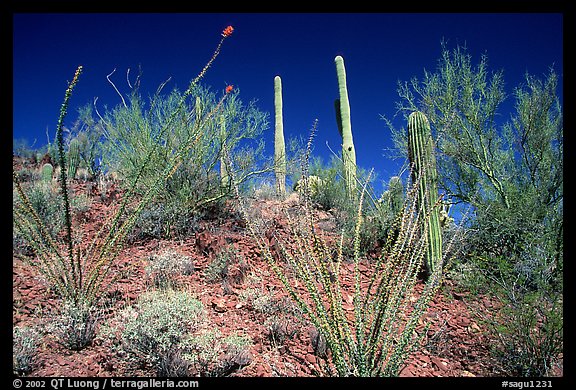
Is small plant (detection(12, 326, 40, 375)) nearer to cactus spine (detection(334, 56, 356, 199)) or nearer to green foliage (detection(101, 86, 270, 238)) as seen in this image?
green foliage (detection(101, 86, 270, 238))

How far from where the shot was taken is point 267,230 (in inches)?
Answer: 269

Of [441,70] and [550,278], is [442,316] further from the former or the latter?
[441,70]

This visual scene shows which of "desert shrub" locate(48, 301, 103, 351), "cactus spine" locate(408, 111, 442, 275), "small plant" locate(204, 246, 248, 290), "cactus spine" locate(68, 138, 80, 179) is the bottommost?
"desert shrub" locate(48, 301, 103, 351)

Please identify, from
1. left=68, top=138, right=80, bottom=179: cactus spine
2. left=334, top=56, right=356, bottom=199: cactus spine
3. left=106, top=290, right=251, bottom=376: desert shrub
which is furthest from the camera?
left=334, top=56, right=356, bottom=199: cactus spine

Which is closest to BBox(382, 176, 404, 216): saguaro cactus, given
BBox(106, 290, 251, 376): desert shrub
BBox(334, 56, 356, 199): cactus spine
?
BBox(334, 56, 356, 199): cactus spine

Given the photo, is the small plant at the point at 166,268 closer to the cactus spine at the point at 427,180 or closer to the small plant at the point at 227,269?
the small plant at the point at 227,269

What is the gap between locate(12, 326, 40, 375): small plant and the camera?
10.5 ft

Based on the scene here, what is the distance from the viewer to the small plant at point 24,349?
3195 mm

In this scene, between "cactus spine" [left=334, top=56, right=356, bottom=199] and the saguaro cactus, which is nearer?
the saguaro cactus

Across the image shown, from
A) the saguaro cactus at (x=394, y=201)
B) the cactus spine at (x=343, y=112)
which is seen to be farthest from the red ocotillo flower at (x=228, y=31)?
the cactus spine at (x=343, y=112)

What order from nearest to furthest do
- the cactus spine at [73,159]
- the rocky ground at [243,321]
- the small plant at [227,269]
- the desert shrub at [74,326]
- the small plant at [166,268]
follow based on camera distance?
the rocky ground at [243,321], the desert shrub at [74,326], the small plant at [166,268], the small plant at [227,269], the cactus spine at [73,159]

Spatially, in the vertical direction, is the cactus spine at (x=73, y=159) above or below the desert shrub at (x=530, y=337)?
above

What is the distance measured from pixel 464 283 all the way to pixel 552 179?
13.1 ft
